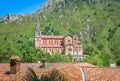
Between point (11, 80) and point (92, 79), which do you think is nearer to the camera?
point (92, 79)

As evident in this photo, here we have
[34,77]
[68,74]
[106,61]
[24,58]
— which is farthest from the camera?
[106,61]

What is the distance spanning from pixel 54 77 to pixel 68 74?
14.8 m

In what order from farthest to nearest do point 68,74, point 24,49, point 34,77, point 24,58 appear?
point 24,49
point 24,58
point 68,74
point 34,77

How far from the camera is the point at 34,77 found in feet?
72.6

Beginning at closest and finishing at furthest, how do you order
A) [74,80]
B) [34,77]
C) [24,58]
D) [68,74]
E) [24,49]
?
1. [34,77]
2. [74,80]
3. [68,74]
4. [24,58]
5. [24,49]

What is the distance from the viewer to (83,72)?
125ft

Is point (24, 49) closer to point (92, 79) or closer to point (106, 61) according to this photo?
point (106, 61)

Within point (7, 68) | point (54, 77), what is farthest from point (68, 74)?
point (54, 77)

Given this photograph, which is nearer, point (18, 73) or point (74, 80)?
point (74, 80)

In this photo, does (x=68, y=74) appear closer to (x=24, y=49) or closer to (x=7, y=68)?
(x=7, y=68)

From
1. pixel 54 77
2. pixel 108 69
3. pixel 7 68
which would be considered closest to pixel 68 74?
pixel 108 69

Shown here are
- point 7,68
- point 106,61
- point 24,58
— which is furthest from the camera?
point 106,61

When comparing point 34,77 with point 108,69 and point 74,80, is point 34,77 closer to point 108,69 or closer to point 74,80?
point 74,80

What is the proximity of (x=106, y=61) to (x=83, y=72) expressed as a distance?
11851cm
